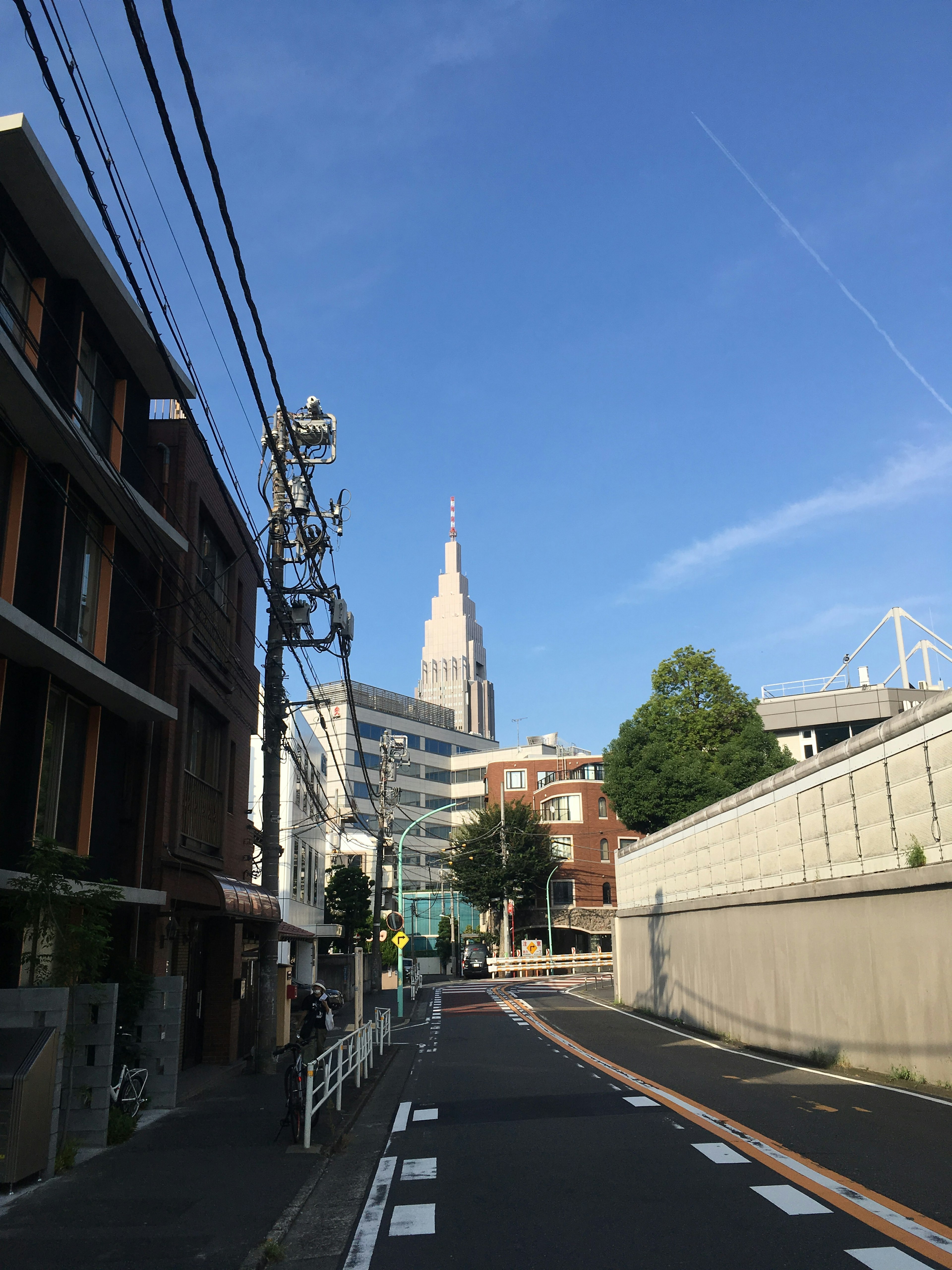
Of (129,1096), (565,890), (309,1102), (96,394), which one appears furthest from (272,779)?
(565,890)

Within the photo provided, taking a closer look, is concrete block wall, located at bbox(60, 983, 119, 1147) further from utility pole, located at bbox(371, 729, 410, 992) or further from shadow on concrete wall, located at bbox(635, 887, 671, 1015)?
utility pole, located at bbox(371, 729, 410, 992)

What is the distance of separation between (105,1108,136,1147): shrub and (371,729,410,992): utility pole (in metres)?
26.2

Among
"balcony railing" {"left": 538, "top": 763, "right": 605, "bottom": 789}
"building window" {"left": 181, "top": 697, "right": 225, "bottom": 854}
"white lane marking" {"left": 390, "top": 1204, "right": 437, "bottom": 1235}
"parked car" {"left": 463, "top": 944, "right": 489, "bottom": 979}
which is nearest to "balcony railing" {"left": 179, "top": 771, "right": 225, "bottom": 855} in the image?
"building window" {"left": 181, "top": 697, "right": 225, "bottom": 854}

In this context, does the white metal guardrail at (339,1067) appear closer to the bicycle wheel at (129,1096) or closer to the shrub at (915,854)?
the bicycle wheel at (129,1096)

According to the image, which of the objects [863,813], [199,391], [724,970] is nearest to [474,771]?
[724,970]

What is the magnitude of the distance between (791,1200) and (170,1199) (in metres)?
5.07

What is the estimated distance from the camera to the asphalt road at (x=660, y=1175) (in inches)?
271

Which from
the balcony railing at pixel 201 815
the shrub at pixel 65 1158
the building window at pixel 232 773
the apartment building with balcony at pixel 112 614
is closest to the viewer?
the shrub at pixel 65 1158

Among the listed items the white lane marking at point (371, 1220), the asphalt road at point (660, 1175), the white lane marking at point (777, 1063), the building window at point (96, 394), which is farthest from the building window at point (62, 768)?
the white lane marking at point (777, 1063)

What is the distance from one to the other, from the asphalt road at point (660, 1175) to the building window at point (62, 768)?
557 centimetres

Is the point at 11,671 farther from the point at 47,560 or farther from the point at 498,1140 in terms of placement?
the point at 498,1140

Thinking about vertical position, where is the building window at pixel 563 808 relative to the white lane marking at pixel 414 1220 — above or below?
above

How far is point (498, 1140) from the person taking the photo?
37.0 feet

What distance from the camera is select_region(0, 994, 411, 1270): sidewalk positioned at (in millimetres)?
7387
